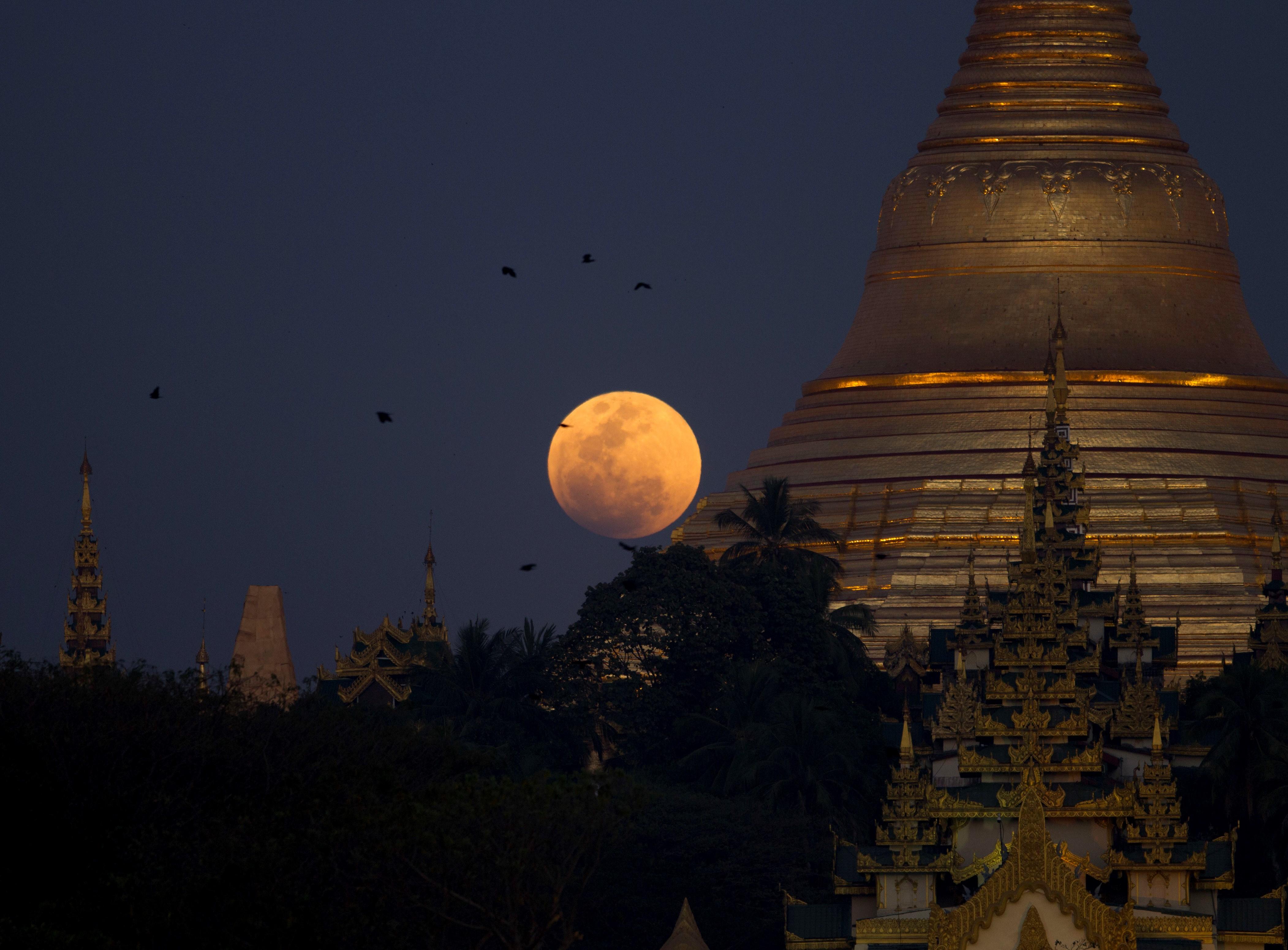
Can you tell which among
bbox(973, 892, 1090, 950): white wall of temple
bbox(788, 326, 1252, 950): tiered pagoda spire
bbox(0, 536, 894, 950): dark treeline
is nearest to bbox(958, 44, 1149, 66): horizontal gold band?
bbox(0, 536, 894, 950): dark treeline

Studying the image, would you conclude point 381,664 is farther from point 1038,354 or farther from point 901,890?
point 901,890

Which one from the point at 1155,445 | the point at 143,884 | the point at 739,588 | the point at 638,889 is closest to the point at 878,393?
the point at 1155,445

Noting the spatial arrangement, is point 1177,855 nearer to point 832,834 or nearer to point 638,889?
point 832,834

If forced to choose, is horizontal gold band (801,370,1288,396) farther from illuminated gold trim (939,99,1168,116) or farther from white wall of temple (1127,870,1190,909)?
white wall of temple (1127,870,1190,909)

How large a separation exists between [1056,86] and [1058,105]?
0.47 metres

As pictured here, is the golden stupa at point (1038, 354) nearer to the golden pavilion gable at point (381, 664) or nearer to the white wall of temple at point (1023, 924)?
the golden pavilion gable at point (381, 664)

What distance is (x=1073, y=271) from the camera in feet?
289

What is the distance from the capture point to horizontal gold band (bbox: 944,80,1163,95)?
89.3 m

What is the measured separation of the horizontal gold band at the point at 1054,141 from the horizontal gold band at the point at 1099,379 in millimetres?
6127

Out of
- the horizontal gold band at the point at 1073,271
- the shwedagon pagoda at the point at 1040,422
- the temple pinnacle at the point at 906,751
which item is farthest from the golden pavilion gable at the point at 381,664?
the temple pinnacle at the point at 906,751

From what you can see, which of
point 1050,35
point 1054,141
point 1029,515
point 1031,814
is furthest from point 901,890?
point 1050,35

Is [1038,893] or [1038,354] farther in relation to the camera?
[1038,354]

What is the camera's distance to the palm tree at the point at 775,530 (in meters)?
78.2

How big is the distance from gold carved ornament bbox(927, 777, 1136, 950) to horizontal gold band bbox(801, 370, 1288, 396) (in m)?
39.5
